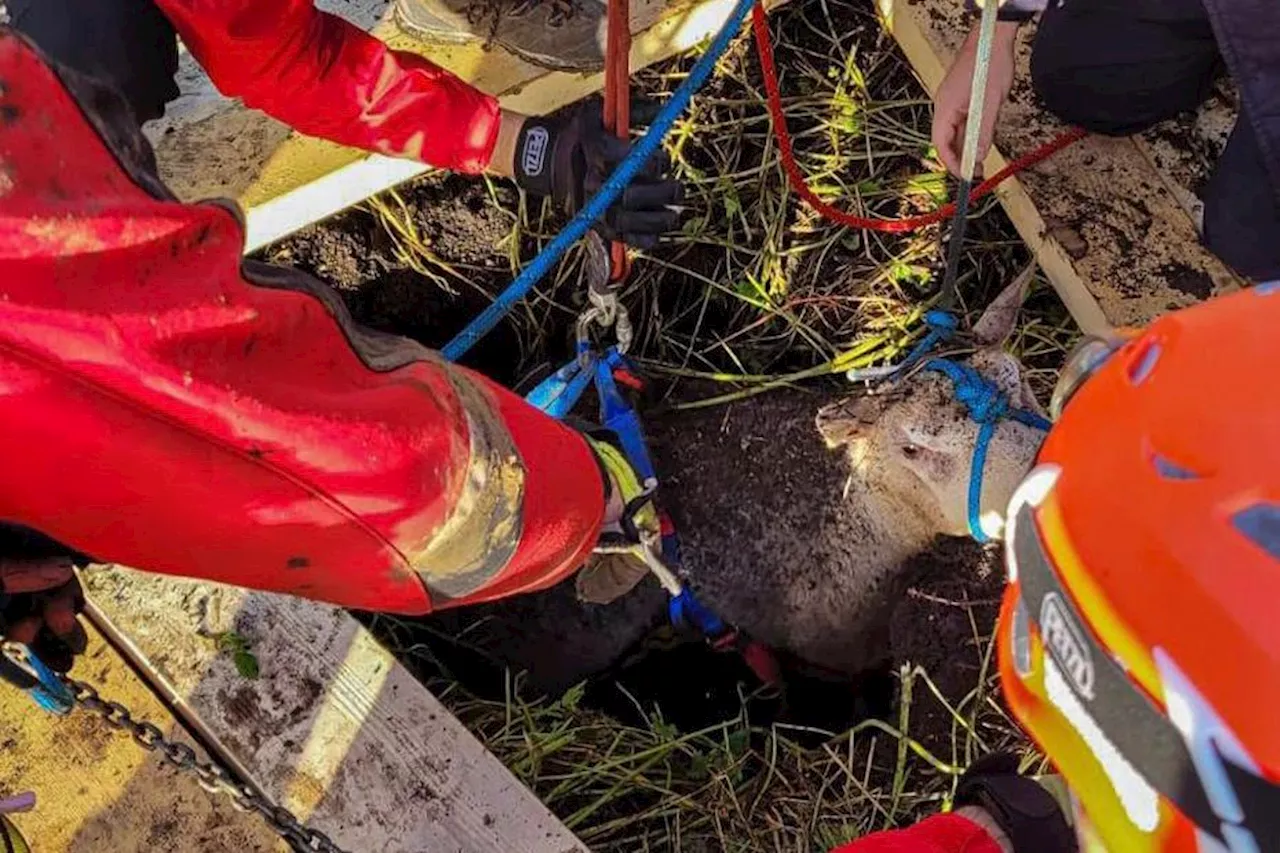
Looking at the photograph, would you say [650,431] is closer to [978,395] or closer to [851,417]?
[851,417]

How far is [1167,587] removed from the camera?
112 cm

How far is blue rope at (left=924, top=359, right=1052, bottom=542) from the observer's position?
2365 millimetres

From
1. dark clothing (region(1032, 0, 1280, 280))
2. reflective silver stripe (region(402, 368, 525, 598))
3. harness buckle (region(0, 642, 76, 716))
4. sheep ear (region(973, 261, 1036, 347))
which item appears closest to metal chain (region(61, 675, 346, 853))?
harness buckle (region(0, 642, 76, 716))

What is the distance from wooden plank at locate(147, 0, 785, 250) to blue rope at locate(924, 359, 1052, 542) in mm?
1189

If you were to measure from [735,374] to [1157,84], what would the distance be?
1.15 m

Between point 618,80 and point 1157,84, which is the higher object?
point 618,80

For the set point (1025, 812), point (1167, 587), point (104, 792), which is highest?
point (1167, 587)

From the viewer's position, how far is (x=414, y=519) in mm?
1712

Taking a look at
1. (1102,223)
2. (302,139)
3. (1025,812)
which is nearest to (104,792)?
(302,139)

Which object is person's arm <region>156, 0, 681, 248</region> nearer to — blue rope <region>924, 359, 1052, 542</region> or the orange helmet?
blue rope <region>924, 359, 1052, 542</region>

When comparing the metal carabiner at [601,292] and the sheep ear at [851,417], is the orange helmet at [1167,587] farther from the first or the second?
the metal carabiner at [601,292]

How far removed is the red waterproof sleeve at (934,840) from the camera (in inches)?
63.2

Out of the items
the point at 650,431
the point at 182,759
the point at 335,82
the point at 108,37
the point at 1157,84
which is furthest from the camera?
the point at 650,431

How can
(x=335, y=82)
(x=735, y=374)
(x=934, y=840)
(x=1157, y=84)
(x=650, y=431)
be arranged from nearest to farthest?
(x=934, y=840)
(x=335, y=82)
(x=1157, y=84)
(x=650, y=431)
(x=735, y=374)
